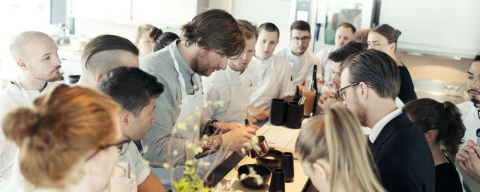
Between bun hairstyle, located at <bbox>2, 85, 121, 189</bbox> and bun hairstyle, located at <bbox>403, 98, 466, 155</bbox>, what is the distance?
1572 mm

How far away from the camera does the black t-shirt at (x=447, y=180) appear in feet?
6.70

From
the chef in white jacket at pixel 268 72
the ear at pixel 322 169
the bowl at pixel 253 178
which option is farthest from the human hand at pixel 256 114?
the ear at pixel 322 169

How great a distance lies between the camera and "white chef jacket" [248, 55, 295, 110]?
3967 millimetres

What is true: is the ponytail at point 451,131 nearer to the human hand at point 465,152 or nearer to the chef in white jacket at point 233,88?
the human hand at point 465,152

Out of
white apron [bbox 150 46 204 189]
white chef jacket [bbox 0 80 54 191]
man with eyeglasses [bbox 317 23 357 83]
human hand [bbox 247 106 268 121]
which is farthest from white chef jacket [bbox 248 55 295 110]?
white chef jacket [bbox 0 80 54 191]

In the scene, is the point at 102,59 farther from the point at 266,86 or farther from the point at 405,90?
the point at 266,86

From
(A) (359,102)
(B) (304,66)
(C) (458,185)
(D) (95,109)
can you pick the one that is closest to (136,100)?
(D) (95,109)

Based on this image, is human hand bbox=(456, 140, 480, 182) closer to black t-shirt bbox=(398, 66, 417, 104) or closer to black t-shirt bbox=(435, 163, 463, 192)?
black t-shirt bbox=(435, 163, 463, 192)

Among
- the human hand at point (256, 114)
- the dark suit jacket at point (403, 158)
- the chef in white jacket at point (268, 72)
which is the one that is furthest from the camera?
the chef in white jacket at point (268, 72)

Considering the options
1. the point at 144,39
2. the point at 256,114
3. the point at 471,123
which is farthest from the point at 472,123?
the point at 144,39

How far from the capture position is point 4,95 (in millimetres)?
2242

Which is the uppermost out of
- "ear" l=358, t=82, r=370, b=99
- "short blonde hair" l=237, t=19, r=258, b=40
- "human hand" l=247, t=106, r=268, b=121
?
"short blonde hair" l=237, t=19, r=258, b=40

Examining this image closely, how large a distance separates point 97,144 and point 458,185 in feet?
5.42

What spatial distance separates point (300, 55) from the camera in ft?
15.9
